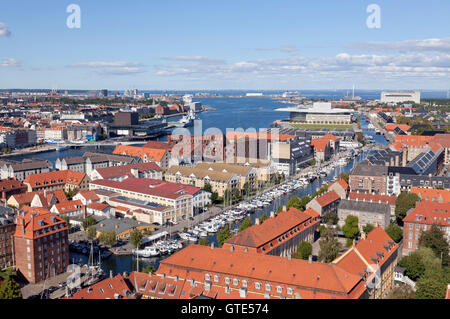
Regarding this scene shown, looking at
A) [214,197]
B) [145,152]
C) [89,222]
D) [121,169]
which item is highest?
[145,152]

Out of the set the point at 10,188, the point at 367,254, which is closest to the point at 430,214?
the point at 367,254

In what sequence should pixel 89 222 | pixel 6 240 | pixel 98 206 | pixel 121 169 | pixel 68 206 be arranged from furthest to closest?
pixel 121 169 < pixel 98 206 < pixel 68 206 < pixel 89 222 < pixel 6 240

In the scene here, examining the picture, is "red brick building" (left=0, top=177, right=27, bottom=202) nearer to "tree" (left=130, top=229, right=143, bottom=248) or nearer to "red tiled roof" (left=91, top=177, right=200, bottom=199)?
"red tiled roof" (left=91, top=177, right=200, bottom=199)

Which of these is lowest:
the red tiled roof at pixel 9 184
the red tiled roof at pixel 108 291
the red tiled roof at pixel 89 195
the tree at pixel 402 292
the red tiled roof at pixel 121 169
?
the tree at pixel 402 292

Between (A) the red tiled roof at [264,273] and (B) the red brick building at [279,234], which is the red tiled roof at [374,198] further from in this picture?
(A) the red tiled roof at [264,273]

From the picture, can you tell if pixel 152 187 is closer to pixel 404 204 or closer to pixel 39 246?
pixel 39 246

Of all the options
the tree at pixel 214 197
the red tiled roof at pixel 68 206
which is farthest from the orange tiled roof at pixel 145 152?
the red tiled roof at pixel 68 206

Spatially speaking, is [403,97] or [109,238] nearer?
[109,238]
